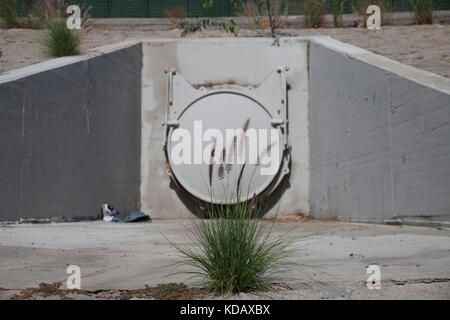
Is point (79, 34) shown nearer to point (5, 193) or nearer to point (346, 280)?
point (5, 193)

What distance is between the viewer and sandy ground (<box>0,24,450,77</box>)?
246 inches

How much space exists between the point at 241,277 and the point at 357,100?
4.06 metres

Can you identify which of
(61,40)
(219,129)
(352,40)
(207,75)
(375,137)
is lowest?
(375,137)

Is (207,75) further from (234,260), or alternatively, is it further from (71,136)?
(234,260)

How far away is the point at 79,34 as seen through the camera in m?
6.80

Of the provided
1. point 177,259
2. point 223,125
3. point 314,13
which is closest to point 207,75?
point 223,125

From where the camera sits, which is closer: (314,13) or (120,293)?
(120,293)

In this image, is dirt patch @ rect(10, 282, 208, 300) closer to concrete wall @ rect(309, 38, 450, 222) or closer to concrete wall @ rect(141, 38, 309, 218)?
concrete wall @ rect(309, 38, 450, 222)

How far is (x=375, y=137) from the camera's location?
5.23 m

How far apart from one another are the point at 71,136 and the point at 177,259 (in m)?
3.09

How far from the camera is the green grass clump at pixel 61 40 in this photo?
6523mm

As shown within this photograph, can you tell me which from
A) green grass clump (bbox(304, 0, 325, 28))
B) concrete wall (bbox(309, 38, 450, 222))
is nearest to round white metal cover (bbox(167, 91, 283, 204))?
concrete wall (bbox(309, 38, 450, 222))

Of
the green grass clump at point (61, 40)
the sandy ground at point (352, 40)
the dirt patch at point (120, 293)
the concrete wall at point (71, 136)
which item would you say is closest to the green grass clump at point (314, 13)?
the sandy ground at point (352, 40)
